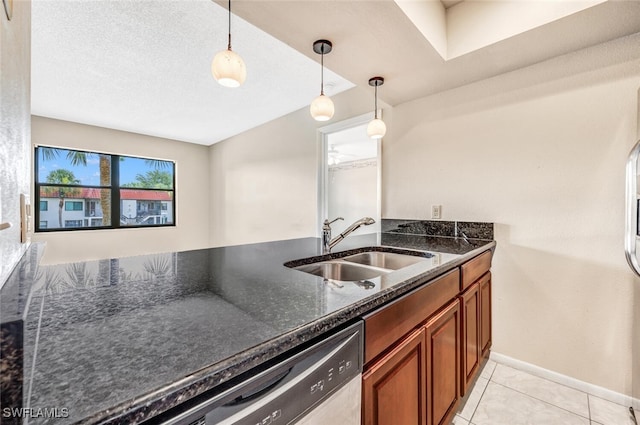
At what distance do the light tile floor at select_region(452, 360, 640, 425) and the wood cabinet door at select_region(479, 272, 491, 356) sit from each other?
0.73ft

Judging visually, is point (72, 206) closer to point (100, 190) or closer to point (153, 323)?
point (100, 190)

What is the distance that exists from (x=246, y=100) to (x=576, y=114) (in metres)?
3.00

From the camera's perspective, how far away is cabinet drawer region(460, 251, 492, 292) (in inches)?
57.8

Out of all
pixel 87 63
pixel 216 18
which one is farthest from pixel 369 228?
pixel 87 63

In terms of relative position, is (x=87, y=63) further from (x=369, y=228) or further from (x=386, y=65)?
(x=369, y=228)

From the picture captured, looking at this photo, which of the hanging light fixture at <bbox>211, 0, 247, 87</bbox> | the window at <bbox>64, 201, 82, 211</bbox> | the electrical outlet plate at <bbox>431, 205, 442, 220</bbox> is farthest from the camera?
the window at <bbox>64, 201, 82, 211</bbox>

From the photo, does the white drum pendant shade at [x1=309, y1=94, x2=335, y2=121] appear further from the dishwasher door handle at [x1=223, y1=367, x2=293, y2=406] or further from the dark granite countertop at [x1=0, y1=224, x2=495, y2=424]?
the dishwasher door handle at [x1=223, y1=367, x2=293, y2=406]

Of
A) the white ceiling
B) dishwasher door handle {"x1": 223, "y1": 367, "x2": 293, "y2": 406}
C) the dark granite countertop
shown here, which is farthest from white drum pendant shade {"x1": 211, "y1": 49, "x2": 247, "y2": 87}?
dishwasher door handle {"x1": 223, "y1": 367, "x2": 293, "y2": 406}

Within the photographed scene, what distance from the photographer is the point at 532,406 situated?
5.13 feet

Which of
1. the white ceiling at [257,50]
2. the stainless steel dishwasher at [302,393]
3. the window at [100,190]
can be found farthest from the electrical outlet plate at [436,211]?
the window at [100,190]

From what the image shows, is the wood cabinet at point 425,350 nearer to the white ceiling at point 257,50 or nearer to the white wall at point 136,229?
the white ceiling at point 257,50

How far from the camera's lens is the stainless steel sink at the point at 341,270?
4.62 ft

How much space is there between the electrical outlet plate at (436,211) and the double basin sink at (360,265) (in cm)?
81

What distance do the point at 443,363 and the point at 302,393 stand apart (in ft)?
3.12
